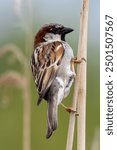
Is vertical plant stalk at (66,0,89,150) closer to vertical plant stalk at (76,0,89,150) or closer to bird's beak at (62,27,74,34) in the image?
vertical plant stalk at (76,0,89,150)

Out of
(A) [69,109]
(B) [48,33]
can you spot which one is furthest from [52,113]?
(B) [48,33]

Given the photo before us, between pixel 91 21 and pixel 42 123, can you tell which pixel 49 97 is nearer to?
pixel 42 123

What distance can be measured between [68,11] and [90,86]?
0.21 metres

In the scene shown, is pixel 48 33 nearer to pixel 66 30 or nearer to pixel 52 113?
pixel 66 30

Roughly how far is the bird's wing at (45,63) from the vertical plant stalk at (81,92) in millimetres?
85

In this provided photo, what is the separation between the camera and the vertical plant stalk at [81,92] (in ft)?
4.07

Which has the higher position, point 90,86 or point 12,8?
point 12,8

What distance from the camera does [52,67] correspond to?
1.34m

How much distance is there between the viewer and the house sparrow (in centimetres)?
133

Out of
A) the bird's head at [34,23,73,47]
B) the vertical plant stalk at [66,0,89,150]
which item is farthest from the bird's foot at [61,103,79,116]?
the bird's head at [34,23,73,47]

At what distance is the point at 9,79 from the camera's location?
53.2 inches

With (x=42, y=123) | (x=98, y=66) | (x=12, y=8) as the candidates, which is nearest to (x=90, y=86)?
(x=98, y=66)

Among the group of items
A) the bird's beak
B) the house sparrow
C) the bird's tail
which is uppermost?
the bird's beak

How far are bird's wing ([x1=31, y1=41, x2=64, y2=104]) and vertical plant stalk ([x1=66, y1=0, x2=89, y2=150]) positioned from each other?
0.28 ft
